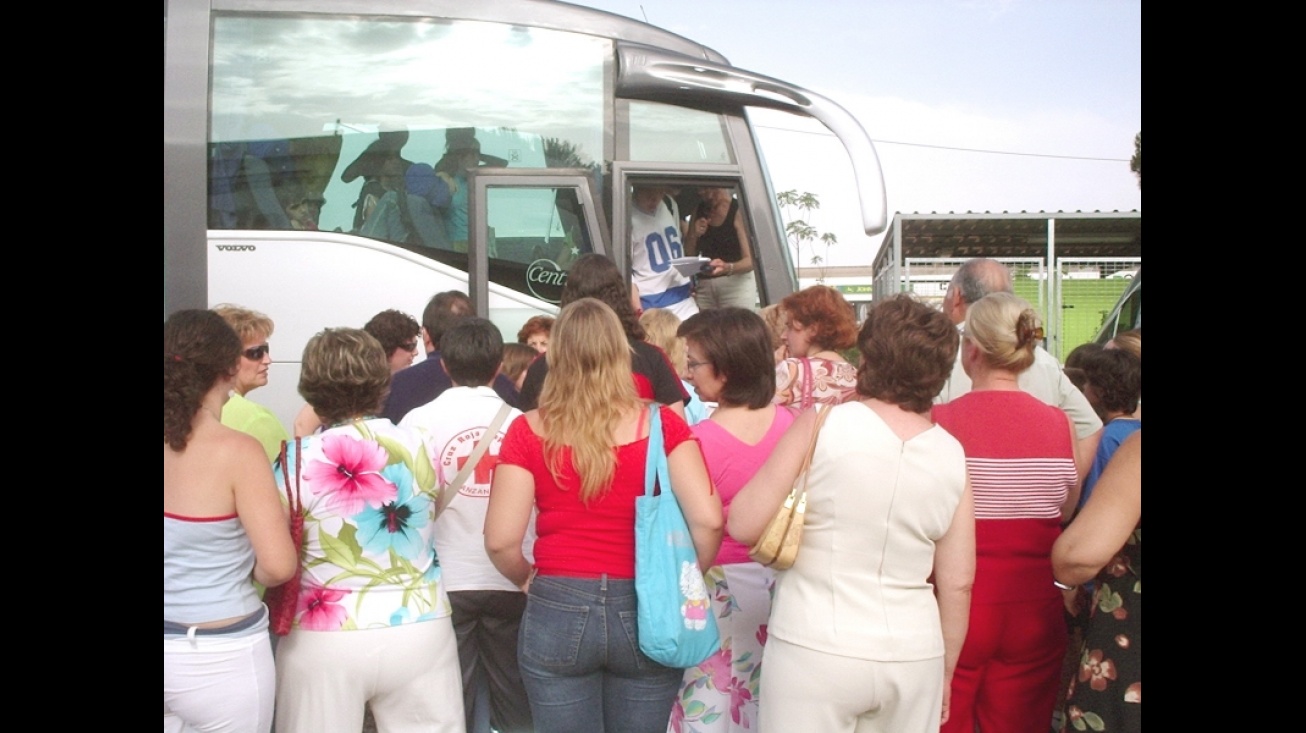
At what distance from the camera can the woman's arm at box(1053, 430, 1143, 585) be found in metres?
2.95

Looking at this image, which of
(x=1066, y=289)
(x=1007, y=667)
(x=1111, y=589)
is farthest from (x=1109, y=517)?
(x=1066, y=289)

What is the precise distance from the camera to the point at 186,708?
9.87ft

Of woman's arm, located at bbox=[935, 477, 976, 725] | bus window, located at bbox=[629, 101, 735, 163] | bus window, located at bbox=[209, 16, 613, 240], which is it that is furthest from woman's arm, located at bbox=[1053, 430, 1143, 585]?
bus window, located at bbox=[209, 16, 613, 240]

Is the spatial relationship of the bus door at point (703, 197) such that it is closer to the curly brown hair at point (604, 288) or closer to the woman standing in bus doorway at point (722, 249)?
the woman standing in bus doorway at point (722, 249)

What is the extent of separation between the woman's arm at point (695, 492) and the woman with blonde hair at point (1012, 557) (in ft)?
2.71

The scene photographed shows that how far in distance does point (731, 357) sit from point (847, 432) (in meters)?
0.72

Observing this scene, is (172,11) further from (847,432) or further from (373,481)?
(847,432)

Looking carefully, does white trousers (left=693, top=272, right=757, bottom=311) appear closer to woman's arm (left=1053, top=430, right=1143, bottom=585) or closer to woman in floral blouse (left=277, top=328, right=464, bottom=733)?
woman in floral blouse (left=277, top=328, right=464, bottom=733)

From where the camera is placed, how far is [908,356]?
10.1ft

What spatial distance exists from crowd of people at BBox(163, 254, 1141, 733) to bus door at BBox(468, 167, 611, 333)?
2.88m

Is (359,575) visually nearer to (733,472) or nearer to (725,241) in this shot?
(733,472)

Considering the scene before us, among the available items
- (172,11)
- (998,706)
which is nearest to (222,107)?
(172,11)

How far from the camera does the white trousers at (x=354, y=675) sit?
327cm

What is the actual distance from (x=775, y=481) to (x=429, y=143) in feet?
14.7
